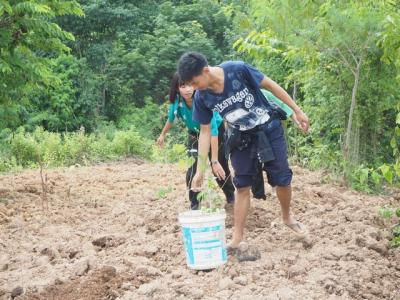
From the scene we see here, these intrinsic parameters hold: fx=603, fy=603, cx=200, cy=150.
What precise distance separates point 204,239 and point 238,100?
1057 millimetres

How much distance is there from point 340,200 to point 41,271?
11.7 feet

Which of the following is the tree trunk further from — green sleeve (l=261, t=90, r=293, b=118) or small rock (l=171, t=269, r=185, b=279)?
small rock (l=171, t=269, r=185, b=279)

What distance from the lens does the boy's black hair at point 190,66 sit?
4.22 metres

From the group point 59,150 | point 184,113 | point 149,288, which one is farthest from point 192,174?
point 59,150

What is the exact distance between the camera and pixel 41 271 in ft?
16.0

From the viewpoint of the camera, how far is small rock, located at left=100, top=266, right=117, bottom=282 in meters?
4.35

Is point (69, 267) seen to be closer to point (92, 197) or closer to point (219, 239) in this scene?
point (219, 239)

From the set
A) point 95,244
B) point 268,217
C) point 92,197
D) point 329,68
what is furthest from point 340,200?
point 92,197

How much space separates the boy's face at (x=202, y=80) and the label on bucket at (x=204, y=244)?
3.32 ft

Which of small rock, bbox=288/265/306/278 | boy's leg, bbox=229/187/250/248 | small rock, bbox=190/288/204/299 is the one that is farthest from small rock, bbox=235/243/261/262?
small rock, bbox=190/288/204/299

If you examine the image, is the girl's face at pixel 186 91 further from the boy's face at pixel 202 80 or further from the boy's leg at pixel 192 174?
the boy's face at pixel 202 80

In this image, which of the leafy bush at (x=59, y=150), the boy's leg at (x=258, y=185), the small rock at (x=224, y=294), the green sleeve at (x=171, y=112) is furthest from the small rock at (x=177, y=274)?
the leafy bush at (x=59, y=150)

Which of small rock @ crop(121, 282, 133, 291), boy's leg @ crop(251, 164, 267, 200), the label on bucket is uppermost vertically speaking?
boy's leg @ crop(251, 164, 267, 200)

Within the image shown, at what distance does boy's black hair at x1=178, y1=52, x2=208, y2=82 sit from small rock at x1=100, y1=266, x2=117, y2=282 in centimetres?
150
